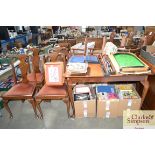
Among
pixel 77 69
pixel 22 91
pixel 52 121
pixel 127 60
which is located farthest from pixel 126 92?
pixel 22 91

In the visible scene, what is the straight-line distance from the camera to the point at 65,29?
293 inches

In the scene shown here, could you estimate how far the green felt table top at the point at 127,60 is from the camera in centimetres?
190

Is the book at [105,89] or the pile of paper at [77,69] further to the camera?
the book at [105,89]

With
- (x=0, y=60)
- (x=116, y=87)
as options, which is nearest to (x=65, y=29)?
(x=0, y=60)

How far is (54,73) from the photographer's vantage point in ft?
6.89

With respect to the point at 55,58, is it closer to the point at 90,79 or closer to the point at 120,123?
the point at 90,79

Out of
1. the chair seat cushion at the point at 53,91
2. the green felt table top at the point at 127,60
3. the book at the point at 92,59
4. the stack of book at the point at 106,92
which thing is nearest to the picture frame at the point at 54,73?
the chair seat cushion at the point at 53,91

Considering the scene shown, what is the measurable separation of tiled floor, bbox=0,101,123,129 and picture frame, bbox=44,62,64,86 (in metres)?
0.51

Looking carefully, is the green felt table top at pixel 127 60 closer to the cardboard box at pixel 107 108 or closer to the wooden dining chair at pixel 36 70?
the cardboard box at pixel 107 108

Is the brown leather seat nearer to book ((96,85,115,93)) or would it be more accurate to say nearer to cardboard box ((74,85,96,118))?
cardboard box ((74,85,96,118))

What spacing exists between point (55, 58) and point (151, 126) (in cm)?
160

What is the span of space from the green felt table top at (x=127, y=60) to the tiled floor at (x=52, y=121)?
80 cm

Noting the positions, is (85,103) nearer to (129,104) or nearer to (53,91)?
(53,91)

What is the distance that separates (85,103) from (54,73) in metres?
0.56
